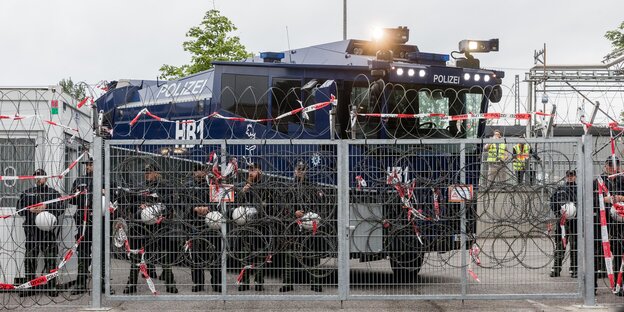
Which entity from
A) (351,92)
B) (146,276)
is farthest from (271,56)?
(146,276)

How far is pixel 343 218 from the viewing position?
9.75m

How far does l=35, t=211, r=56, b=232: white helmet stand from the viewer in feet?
33.4

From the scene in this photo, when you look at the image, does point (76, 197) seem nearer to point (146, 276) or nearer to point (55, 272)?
point (55, 272)

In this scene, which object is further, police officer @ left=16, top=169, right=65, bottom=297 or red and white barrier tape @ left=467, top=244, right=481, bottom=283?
police officer @ left=16, top=169, right=65, bottom=297

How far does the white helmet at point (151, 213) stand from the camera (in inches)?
384

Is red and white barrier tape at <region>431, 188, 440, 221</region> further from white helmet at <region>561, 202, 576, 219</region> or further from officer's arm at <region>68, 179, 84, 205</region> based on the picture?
officer's arm at <region>68, 179, 84, 205</region>

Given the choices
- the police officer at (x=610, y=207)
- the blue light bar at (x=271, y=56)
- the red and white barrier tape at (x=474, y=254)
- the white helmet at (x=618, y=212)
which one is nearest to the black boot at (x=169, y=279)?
the red and white barrier tape at (x=474, y=254)

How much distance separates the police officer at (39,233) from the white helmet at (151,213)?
126cm

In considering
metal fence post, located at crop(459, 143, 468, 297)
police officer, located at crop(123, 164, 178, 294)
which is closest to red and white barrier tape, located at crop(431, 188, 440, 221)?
metal fence post, located at crop(459, 143, 468, 297)

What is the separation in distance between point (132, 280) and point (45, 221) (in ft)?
4.73

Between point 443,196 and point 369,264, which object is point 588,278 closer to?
point 443,196

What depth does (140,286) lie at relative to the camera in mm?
9875

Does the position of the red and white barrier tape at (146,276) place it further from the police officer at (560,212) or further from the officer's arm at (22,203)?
the police officer at (560,212)

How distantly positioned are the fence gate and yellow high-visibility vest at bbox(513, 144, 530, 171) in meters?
0.03
